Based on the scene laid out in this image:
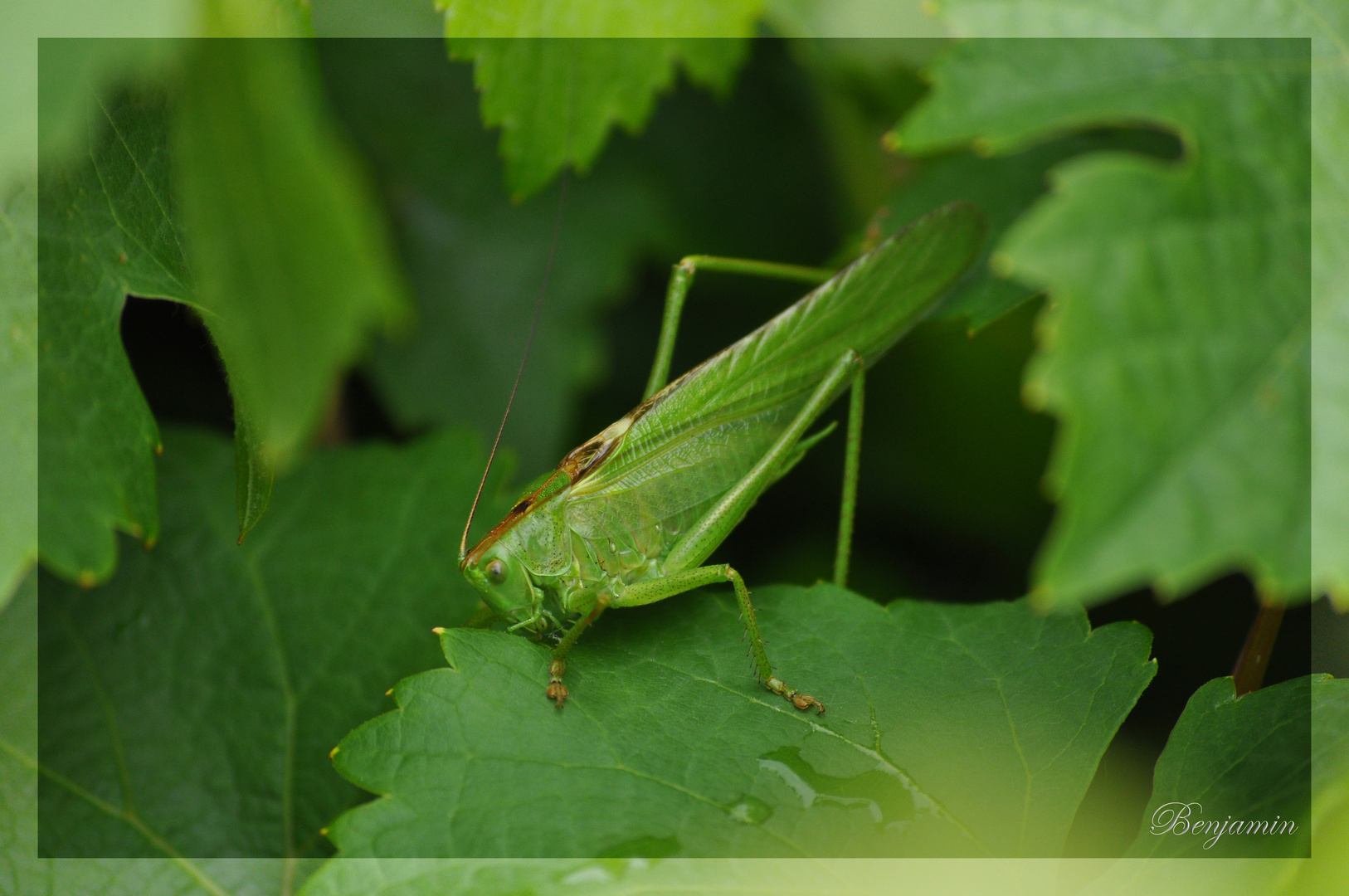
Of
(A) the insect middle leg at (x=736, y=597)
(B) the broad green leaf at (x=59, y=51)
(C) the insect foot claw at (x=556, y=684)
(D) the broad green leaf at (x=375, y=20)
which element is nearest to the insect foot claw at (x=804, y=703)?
(A) the insect middle leg at (x=736, y=597)

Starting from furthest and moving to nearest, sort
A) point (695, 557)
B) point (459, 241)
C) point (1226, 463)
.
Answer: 1. point (459, 241)
2. point (695, 557)
3. point (1226, 463)

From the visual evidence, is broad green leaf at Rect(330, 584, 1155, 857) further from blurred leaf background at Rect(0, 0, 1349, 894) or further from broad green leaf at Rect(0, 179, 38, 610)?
broad green leaf at Rect(0, 179, 38, 610)

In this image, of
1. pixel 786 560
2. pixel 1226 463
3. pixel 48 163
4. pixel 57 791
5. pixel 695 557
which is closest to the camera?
pixel 1226 463

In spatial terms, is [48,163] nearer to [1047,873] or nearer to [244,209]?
[244,209]

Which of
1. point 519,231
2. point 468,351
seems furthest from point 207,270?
point 519,231

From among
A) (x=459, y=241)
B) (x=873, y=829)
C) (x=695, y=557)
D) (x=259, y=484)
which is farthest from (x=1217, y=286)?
(x=459, y=241)

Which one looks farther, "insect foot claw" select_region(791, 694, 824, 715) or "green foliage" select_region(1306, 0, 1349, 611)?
"insect foot claw" select_region(791, 694, 824, 715)

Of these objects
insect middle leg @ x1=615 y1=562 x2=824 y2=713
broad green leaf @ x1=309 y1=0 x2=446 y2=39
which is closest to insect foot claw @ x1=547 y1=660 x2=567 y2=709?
insect middle leg @ x1=615 y1=562 x2=824 y2=713
